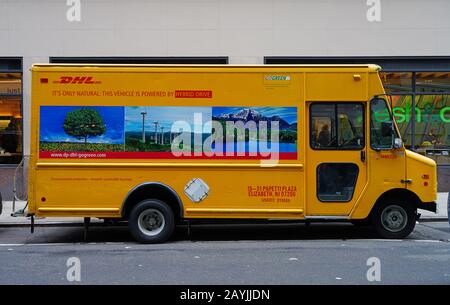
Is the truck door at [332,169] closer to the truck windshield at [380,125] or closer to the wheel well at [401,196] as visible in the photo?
the truck windshield at [380,125]

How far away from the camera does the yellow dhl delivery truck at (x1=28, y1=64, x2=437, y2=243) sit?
10109 mm

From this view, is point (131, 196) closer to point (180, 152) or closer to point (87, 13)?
point (180, 152)

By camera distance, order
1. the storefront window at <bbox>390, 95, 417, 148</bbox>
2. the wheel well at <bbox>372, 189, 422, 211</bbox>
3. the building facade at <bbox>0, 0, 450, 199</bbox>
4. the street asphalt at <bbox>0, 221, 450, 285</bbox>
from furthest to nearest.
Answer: the storefront window at <bbox>390, 95, 417, 148</bbox> → the building facade at <bbox>0, 0, 450, 199</bbox> → the wheel well at <bbox>372, 189, 422, 211</bbox> → the street asphalt at <bbox>0, 221, 450, 285</bbox>

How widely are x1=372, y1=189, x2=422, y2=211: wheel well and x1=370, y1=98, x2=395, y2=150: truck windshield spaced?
2.70 ft

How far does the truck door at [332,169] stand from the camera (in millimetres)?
10227

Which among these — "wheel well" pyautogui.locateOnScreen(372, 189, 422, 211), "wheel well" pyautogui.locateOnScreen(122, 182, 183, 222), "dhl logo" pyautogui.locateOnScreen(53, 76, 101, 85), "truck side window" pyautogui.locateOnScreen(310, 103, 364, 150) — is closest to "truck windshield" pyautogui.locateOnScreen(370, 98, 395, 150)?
"truck side window" pyautogui.locateOnScreen(310, 103, 364, 150)

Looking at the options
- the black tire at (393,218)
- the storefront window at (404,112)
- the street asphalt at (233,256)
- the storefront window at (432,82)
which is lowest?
the street asphalt at (233,256)

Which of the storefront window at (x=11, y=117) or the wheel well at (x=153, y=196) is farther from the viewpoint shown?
the storefront window at (x=11, y=117)

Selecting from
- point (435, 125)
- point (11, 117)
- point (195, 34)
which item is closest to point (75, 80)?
point (195, 34)

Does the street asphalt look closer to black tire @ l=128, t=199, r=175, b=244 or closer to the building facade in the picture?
black tire @ l=128, t=199, r=175, b=244

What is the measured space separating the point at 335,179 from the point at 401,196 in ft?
4.26

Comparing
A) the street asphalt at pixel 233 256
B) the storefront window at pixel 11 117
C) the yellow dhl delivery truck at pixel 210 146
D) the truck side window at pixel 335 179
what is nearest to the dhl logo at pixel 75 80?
the yellow dhl delivery truck at pixel 210 146

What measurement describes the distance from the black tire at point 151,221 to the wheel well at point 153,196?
0.12 meters
